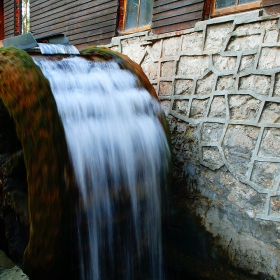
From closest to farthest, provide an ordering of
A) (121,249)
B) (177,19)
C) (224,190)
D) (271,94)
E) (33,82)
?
(33,82) → (121,249) → (271,94) → (224,190) → (177,19)

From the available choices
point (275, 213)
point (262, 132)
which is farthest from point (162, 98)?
point (275, 213)

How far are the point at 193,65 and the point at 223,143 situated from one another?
0.96 meters

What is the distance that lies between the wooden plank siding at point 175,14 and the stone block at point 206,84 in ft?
2.22

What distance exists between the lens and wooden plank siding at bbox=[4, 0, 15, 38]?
7.61m

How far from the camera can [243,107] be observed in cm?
310

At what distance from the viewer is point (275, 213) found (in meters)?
2.90

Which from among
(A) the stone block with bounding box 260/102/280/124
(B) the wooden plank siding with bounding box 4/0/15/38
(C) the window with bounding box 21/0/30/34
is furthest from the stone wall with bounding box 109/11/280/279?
(B) the wooden plank siding with bounding box 4/0/15/38

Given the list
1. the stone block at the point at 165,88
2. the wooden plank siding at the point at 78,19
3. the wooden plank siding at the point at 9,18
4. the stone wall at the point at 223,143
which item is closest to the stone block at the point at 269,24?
the stone wall at the point at 223,143

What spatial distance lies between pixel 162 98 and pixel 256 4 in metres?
1.44

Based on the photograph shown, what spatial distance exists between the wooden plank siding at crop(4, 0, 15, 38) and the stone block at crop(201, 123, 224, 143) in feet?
20.7

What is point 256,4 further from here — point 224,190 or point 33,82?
point 33,82

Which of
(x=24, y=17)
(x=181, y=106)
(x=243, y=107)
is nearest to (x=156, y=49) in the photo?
Result: (x=181, y=106)

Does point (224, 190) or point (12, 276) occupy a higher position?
point (224, 190)

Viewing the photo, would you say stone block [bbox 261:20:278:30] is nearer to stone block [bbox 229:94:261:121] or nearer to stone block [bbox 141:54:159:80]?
stone block [bbox 229:94:261:121]
